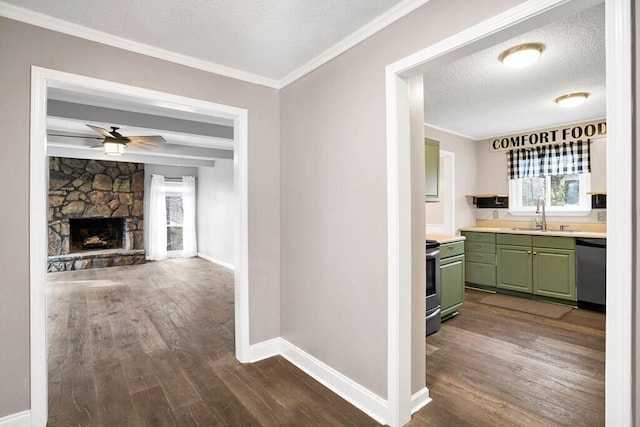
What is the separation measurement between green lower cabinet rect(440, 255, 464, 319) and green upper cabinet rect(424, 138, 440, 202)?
2.43 feet

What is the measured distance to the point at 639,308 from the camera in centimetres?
113

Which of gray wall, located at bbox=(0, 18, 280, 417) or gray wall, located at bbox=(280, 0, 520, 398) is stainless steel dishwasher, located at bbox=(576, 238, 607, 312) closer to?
gray wall, located at bbox=(280, 0, 520, 398)

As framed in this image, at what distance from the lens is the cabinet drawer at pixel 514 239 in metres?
4.52

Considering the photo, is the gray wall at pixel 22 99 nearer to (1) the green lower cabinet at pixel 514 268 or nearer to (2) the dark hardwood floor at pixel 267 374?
(2) the dark hardwood floor at pixel 267 374

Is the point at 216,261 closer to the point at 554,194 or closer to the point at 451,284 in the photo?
the point at 451,284

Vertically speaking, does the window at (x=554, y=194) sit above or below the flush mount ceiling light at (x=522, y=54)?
below

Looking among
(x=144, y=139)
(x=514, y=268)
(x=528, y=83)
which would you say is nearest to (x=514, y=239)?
(x=514, y=268)

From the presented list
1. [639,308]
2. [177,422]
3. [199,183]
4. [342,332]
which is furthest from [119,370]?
[199,183]

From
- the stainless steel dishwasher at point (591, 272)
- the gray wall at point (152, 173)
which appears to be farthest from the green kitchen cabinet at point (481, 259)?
the gray wall at point (152, 173)

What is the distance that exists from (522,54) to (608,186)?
72.2 inches

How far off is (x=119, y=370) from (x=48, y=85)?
7.14ft

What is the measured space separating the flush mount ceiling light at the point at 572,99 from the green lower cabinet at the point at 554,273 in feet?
6.10

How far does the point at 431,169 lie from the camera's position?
11.6 ft

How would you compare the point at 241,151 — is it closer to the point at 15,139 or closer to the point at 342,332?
the point at 15,139
